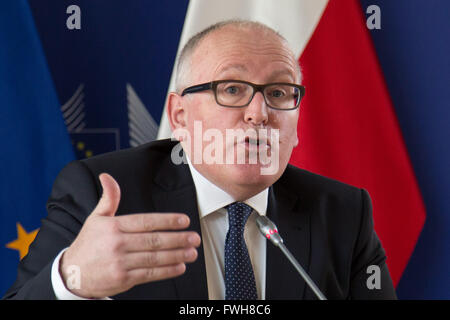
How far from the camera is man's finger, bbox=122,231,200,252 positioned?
86cm

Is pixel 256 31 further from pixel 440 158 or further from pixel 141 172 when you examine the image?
pixel 440 158

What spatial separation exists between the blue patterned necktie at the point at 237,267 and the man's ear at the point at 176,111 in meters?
0.31

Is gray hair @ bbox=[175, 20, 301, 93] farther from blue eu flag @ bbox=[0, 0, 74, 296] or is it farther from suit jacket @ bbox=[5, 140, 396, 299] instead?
blue eu flag @ bbox=[0, 0, 74, 296]

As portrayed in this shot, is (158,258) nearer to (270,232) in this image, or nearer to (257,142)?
(270,232)

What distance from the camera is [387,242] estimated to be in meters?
2.12

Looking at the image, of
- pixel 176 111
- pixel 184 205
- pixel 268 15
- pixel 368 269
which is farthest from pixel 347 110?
pixel 184 205

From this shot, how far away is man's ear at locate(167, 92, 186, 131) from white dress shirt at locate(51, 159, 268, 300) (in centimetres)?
14

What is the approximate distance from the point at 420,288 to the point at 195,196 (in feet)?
4.44

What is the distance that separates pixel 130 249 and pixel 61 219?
489mm

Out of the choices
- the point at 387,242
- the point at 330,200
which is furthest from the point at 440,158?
the point at 330,200

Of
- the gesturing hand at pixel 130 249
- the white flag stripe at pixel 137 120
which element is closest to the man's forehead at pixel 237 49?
the gesturing hand at pixel 130 249

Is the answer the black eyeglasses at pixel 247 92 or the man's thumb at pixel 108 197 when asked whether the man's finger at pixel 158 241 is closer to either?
the man's thumb at pixel 108 197

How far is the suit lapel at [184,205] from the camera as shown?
1259mm

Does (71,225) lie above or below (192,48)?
below
